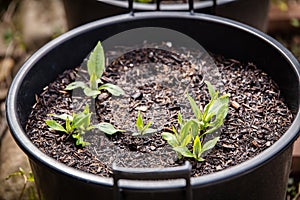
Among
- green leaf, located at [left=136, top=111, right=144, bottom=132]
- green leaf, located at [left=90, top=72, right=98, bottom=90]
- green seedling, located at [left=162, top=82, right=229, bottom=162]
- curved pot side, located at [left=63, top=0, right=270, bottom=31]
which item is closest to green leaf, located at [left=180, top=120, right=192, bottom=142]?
green seedling, located at [left=162, top=82, right=229, bottom=162]

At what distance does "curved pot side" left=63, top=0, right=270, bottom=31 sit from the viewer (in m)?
1.83

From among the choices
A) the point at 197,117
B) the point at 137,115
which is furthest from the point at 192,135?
the point at 137,115

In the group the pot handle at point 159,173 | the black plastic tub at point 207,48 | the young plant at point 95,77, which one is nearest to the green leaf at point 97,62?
the young plant at point 95,77

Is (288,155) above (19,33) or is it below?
above

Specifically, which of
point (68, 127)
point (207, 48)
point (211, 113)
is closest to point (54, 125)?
point (68, 127)

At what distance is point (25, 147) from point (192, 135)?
1.27 ft

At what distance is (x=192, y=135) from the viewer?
1.30m

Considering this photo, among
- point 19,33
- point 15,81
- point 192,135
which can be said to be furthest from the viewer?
point 19,33

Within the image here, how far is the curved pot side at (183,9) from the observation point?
183 cm

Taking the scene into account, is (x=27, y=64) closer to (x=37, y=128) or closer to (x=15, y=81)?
(x=15, y=81)

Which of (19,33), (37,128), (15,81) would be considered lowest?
(19,33)

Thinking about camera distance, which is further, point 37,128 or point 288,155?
point 37,128

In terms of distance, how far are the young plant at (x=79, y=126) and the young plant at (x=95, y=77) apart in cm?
11

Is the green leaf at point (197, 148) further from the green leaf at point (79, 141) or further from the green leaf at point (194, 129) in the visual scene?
the green leaf at point (79, 141)
